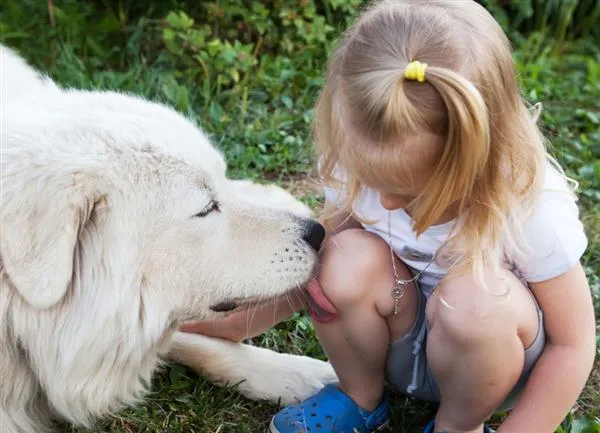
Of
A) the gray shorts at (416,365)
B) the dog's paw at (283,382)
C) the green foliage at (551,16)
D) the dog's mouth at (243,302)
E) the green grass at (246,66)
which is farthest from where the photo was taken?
the green foliage at (551,16)

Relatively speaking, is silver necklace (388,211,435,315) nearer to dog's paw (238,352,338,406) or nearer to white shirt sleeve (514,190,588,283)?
white shirt sleeve (514,190,588,283)

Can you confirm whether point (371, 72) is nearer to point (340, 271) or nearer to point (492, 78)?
point (492, 78)

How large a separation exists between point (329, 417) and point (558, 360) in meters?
0.67

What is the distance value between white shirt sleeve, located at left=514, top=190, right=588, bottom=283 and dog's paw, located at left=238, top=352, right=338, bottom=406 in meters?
0.84

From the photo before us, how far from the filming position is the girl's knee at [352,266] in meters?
2.39

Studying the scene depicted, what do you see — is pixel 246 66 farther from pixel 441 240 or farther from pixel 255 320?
pixel 441 240

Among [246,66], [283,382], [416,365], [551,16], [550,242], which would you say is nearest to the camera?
[550,242]

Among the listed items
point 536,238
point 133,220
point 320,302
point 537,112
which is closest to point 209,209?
point 133,220

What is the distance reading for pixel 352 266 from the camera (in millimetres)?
2406

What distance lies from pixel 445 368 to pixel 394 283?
0.27 meters

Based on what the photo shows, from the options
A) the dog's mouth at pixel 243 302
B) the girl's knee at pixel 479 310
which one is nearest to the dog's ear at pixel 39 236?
the dog's mouth at pixel 243 302

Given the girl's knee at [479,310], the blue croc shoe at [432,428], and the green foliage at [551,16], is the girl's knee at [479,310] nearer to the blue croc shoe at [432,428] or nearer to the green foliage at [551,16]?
the blue croc shoe at [432,428]

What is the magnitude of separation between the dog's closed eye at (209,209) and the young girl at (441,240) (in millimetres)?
337

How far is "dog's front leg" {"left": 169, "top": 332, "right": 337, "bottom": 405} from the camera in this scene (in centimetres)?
275
